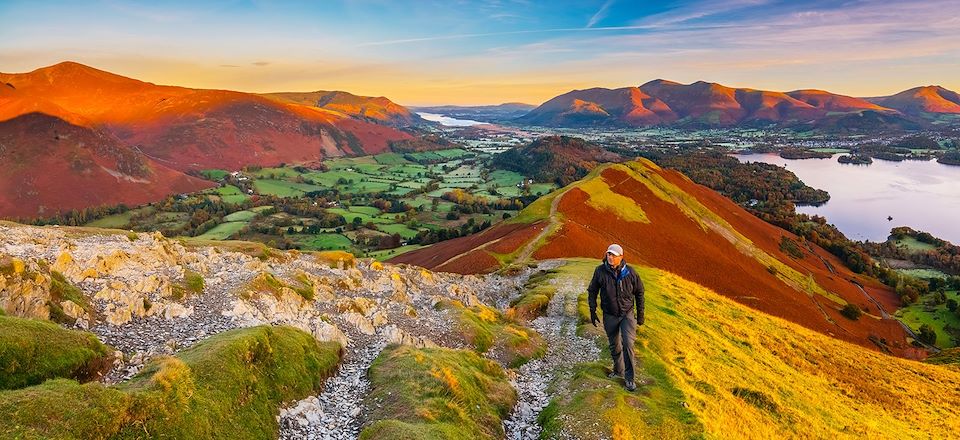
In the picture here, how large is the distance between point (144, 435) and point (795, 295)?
134407 millimetres

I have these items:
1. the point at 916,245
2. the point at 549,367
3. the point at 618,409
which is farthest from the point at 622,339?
the point at 916,245

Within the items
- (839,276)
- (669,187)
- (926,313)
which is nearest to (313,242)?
(669,187)

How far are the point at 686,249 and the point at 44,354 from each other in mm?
129926

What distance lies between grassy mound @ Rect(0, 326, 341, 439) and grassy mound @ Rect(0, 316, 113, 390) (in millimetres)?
1838

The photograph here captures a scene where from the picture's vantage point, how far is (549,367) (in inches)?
1305

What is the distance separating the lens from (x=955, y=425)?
126 feet

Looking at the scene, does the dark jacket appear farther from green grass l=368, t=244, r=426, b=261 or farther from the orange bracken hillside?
green grass l=368, t=244, r=426, b=261

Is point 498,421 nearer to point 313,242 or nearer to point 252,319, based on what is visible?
point 252,319

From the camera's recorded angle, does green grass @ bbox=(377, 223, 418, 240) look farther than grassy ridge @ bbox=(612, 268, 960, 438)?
Yes

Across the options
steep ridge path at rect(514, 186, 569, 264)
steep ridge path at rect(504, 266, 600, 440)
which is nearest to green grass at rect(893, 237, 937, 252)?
steep ridge path at rect(514, 186, 569, 264)

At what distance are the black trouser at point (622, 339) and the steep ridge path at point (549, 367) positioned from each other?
12.0 ft

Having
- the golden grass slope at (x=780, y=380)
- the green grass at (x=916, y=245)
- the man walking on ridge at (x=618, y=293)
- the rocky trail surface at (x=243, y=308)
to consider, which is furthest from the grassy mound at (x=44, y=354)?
the green grass at (x=916, y=245)

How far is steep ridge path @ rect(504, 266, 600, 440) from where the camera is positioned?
24250mm

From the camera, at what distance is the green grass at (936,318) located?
383 ft
